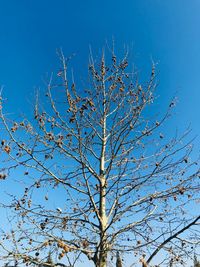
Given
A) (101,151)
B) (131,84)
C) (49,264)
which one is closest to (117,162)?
(101,151)

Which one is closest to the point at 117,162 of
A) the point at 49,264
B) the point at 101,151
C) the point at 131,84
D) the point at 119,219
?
the point at 101,151

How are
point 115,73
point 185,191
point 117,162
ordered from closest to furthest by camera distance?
point 185,191, point 117,162, point 115,73

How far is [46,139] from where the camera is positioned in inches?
268

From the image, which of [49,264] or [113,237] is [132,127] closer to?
[113,237]

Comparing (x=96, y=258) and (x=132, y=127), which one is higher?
(x=132, y=127)

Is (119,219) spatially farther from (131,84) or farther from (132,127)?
(131,84)

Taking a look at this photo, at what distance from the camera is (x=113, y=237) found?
18.8 ft

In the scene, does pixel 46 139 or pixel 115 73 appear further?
pixel 115 73

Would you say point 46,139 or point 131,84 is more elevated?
point 131,84

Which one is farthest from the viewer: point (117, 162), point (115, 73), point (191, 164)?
point (115, 73)

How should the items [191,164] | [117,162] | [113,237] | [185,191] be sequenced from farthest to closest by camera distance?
[117,162] → [191,164] → [185,191] → [113,237]

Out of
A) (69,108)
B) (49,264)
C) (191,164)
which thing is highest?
(69,108)

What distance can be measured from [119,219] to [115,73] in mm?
3466

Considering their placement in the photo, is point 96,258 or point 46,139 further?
point 46,139
